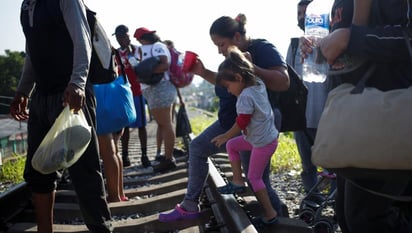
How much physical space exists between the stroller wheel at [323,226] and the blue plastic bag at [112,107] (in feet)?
6.48

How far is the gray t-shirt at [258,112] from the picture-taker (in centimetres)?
303

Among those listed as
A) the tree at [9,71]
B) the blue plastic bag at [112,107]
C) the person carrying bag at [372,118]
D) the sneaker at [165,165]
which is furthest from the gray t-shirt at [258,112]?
the tree at [9,71]

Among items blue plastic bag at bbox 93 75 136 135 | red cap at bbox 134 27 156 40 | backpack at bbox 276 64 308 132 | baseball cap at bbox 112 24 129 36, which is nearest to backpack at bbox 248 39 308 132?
backpack at bbox 276 64 308 132

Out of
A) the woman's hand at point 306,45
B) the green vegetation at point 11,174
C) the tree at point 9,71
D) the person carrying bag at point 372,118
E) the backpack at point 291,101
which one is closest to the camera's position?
the person carrying bag at point 372,118

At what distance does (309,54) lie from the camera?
2.39 metres

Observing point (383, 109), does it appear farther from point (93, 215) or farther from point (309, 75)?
→ point (93, 215)

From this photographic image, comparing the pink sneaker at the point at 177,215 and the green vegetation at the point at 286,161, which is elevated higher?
the pink sneaker at the point at 177,215

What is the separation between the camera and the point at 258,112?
3080 mm

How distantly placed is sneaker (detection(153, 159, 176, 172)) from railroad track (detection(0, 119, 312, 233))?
0.85 meters

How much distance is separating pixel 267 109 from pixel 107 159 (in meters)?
1.65

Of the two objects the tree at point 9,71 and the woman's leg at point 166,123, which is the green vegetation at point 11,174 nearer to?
the woman's leg at point 166,123

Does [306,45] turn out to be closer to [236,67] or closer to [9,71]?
[236,67]

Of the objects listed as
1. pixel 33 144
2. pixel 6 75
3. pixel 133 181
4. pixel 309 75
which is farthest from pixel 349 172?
pixel 6 75

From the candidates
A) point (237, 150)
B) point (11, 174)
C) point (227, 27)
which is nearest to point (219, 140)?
point (237, 150)
